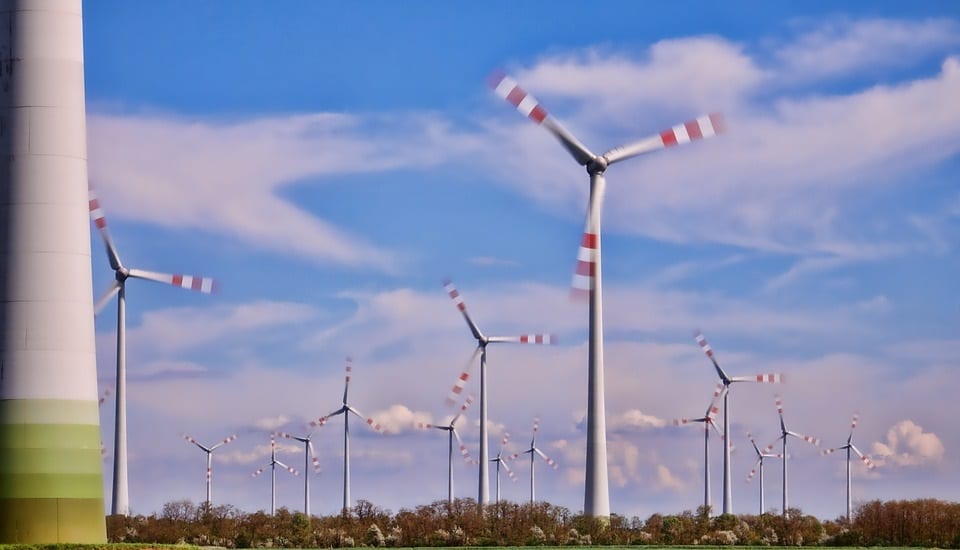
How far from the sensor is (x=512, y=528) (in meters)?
103

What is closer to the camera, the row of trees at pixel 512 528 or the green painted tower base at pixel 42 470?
the green painted tower base at pixel 42 470

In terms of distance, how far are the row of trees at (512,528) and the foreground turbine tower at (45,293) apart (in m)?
42.1

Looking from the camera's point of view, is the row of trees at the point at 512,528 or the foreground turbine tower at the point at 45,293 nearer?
the foreground turbine tower at the point at 45,293

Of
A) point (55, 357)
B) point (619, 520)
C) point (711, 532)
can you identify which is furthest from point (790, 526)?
point (55, 357)

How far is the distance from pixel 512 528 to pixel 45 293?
5362 centimetres

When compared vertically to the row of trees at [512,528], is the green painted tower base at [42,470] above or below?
above

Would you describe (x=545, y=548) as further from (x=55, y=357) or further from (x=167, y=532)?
(x=55, y=357)

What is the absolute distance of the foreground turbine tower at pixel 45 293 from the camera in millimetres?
54219

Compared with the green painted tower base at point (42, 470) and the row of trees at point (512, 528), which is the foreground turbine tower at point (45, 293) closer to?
the green painted tower base at point (42, 470)

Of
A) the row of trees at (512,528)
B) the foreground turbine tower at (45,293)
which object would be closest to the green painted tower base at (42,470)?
the foreground turbine tower at (45,293)

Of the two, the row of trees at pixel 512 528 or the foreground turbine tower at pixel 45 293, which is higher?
the foreground turbine tower at pixel 45 293

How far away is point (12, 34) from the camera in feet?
183

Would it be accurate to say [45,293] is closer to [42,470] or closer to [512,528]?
[42,470]

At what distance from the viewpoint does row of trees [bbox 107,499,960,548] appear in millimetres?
100875
